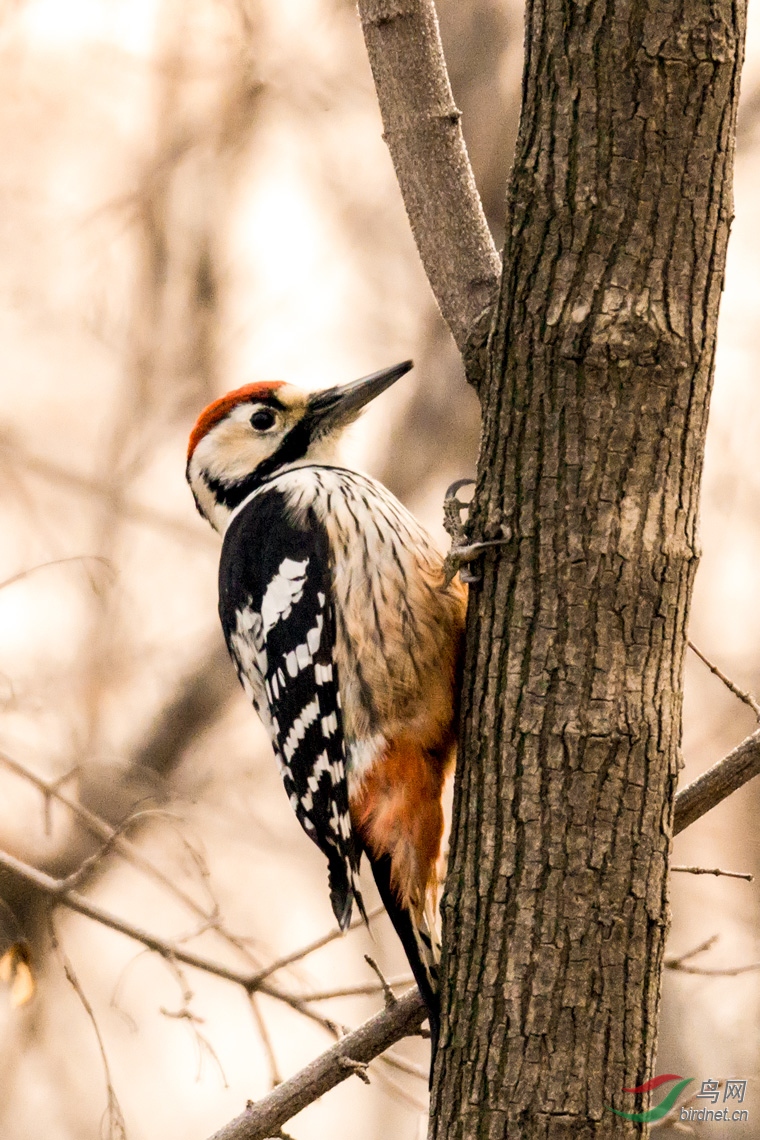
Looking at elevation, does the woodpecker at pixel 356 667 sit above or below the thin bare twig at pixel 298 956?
above

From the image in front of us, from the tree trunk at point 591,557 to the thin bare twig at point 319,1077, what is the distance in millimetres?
255

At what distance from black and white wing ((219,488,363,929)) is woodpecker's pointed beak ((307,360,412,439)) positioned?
0.41m

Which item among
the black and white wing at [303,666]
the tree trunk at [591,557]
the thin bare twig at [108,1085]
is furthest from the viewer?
the black and white wing at [303,666]

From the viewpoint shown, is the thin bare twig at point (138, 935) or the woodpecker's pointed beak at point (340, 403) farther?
the woodpecker's pointed beak at point (340, 403)

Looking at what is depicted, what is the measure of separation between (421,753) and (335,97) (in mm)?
5231

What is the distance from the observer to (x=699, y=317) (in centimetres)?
198

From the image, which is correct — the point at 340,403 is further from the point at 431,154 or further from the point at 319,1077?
the point at 319,1077

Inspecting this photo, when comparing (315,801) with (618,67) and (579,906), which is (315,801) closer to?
(579,906)

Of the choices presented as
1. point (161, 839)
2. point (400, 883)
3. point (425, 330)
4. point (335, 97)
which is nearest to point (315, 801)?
point (400, 883)

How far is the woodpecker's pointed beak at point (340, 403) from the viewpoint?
11.5 ft

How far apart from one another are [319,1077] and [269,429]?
1.98 m

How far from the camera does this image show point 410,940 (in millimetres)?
2670

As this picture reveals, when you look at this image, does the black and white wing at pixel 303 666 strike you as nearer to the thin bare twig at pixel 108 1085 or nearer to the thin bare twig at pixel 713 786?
the thin bare twig at pixel 108 1085

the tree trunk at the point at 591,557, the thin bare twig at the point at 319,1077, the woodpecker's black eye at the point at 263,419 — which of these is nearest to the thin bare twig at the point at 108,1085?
the thin bare twig at the point at 319,1077
